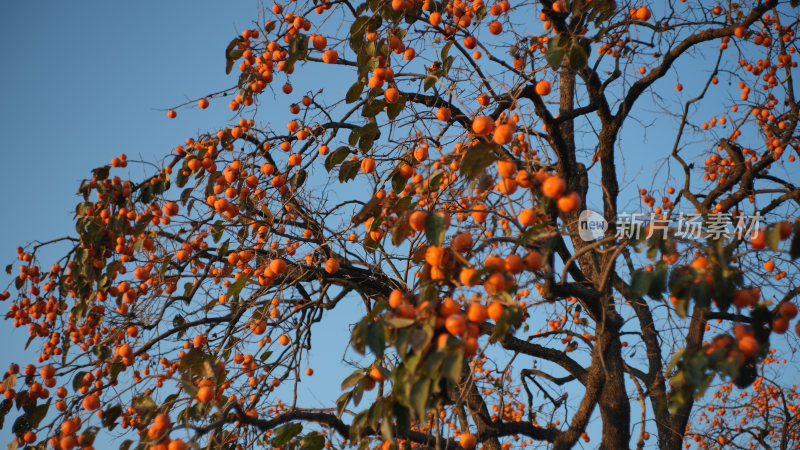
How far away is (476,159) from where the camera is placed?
5.57 feet

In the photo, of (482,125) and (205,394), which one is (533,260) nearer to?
(482,125)

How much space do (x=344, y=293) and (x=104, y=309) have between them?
3.96 feet

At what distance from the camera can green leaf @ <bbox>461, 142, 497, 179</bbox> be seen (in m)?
1.69

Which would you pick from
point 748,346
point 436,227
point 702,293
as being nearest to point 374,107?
point 436,227

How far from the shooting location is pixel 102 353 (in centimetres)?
254

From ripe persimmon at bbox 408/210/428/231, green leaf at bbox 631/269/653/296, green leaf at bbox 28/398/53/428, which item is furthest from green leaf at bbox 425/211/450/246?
green leaf at bbox 28/398/53/428

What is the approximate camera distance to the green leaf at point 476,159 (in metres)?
1.69

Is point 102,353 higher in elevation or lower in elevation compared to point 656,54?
lower

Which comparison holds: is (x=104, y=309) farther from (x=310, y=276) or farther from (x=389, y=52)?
(x=389, y=52)

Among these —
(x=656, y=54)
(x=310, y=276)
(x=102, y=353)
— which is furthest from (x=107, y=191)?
(x=656, y=54)

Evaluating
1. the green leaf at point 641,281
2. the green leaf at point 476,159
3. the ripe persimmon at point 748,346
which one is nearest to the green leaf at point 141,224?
the green leaf at point 476,159

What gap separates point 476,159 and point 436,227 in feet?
0.73

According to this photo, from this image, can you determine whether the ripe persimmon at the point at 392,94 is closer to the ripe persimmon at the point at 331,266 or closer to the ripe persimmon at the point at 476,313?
the ripe persimmon at the point at 331,266

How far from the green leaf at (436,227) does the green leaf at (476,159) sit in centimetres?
14
